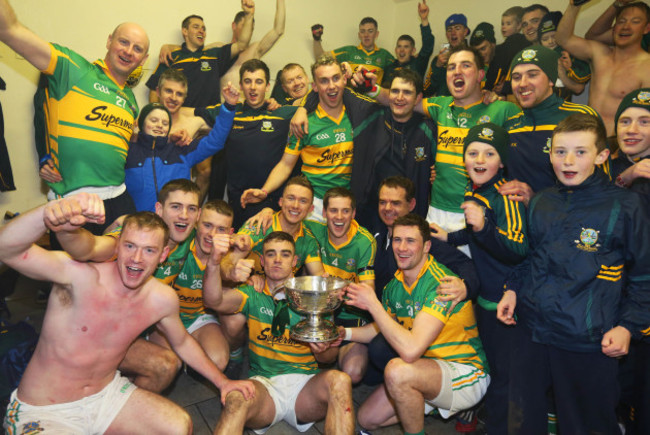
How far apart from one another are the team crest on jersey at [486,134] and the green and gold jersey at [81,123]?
2.64 meters

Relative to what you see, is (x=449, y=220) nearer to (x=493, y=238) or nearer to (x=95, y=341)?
(x=493, y=238)

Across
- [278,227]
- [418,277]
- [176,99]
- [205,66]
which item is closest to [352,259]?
[278,227]

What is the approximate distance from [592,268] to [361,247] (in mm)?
1720

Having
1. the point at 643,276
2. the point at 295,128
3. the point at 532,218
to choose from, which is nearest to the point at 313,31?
the point at 295,128

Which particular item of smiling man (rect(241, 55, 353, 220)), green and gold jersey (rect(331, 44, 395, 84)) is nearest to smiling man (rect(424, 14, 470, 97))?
green and gold jersey (rect(331, 44, 395, 84))

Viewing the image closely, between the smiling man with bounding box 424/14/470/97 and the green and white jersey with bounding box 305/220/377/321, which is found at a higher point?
the smiling man with bounding box 424/14/470/97

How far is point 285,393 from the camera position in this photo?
112 inches

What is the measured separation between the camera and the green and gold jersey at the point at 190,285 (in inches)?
134

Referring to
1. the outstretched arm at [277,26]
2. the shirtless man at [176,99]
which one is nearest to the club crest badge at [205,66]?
the outstretched arm at [277,26]

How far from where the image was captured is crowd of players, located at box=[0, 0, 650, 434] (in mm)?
2246

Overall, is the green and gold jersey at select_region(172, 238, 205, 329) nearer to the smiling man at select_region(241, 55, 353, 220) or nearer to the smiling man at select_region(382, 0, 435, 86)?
the smiling man at select_region(241, 55, 353, 220)

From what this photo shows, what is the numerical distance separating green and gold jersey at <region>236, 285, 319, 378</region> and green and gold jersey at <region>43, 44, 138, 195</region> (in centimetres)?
146

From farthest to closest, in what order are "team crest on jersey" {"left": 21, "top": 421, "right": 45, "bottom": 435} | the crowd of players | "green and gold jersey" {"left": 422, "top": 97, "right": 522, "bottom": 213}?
1. "green and gold jersey" {"left": 422, "top": 97, "right": 522, "bottom": 213}
2. the crowd of players
3. "team crest on jersey" {"left": 21, "top": 421, "right": 45, "bottom": 435}

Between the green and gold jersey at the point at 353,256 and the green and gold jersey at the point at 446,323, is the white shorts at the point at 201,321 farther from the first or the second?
the green and gold jersey at the point at 446,323
